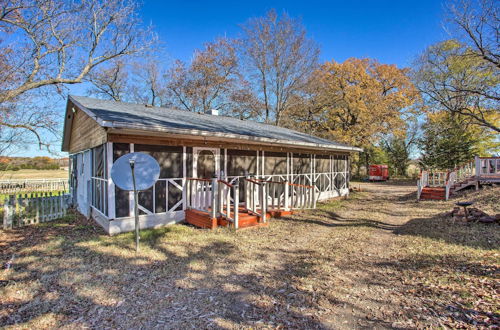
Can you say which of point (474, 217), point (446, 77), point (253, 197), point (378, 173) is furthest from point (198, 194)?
point (378, 173)

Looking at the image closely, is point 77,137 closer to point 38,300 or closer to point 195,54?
point 38,300

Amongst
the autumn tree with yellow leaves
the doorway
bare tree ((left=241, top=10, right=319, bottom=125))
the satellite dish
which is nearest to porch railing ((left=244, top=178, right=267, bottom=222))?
the doorway

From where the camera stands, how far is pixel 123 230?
21.8ft

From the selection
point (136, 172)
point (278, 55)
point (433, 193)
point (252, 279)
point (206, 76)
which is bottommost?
point (252, 279)

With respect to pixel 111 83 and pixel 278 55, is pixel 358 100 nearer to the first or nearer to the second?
pixel 278 55

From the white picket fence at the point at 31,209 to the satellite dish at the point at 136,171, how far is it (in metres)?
4.79

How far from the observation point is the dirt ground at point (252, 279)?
10.00 feet

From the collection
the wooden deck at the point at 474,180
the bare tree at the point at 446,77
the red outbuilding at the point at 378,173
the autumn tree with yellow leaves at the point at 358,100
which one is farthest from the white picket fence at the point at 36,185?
the red outbuilding at the point at 378,173

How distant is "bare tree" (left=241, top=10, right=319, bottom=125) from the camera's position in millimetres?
21453

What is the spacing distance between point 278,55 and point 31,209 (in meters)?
19.1

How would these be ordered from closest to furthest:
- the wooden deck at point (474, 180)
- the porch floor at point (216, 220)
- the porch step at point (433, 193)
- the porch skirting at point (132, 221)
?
the porch skirting at point (132, 221), the porch floor at point (216, 220), the porch step at point (433, 193), the wooden deck at point (474, 180)

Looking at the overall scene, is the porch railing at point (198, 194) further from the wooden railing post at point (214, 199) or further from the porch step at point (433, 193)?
the porch step at point (433, 193)

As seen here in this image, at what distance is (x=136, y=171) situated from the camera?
17.5 feet

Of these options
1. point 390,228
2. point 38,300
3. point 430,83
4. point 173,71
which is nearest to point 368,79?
point 430,83
